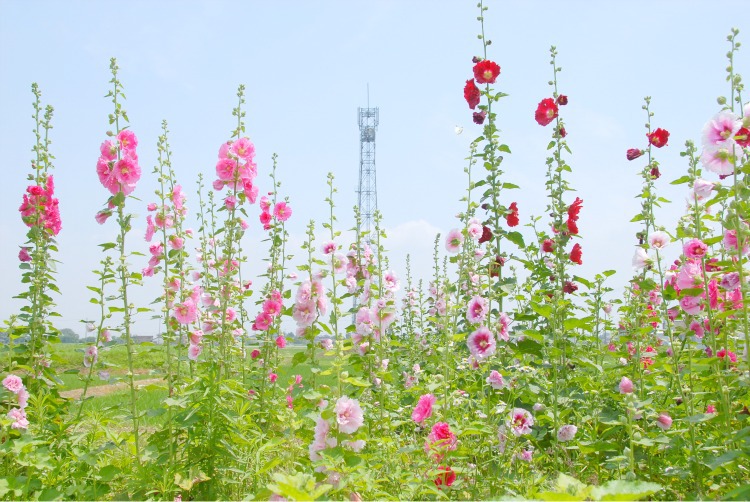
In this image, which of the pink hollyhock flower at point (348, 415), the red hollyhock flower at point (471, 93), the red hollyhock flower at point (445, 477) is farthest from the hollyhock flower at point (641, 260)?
the pink hollyhock flower at point (348, 415)

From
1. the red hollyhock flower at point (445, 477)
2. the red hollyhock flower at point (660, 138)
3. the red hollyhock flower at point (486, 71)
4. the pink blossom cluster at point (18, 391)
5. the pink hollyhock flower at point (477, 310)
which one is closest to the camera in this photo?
the red hollyhock flower at point (445, 477)

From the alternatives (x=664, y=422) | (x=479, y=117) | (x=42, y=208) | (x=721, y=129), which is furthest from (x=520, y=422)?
(x=42, y=208)

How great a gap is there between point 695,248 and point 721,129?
0.62m

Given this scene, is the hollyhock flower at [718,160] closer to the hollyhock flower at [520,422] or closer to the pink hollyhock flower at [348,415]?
the hollyhock flower at [520,422]

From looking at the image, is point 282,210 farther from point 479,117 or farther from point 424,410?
point 424,410

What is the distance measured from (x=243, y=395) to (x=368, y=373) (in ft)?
2.52

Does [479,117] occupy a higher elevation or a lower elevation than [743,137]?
higher

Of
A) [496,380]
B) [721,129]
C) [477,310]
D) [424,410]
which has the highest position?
[721,129]

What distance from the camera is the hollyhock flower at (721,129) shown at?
2590 mm

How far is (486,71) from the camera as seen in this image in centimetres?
398

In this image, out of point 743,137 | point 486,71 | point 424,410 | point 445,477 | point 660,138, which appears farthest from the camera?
point 660,138

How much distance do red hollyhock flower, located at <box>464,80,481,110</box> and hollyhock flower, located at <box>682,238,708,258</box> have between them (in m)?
1.64

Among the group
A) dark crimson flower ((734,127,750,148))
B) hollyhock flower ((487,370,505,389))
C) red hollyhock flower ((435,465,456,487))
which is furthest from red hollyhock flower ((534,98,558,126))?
red hollyhock flower ((435,465,456,487))

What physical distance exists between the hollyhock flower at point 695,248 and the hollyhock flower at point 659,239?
0.59 metres
